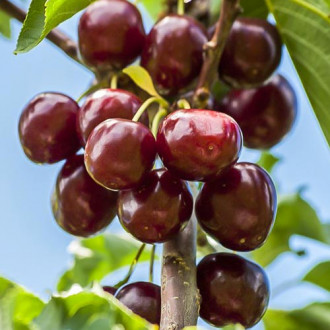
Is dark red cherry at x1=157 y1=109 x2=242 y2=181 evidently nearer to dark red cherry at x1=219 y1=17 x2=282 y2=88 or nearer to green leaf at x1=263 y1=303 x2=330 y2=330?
dark red cherry at x1=219 y1=17 x2=282 y2=88

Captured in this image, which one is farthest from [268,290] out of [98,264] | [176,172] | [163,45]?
[98,264]

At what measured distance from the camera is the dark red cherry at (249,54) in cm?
112

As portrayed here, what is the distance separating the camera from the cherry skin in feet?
2.88

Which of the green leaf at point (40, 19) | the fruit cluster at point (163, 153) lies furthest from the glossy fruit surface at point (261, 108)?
the green leaf at point (40, 19)

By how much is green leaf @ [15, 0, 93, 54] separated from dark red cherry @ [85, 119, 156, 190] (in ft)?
0.45

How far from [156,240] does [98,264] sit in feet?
2.03

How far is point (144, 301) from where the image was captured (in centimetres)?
90

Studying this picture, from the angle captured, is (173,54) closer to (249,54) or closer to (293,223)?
(249,54)

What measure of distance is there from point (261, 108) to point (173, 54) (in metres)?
0.24

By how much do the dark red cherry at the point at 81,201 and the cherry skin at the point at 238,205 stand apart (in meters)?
0.16

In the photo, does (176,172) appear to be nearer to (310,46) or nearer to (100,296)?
(100,296)

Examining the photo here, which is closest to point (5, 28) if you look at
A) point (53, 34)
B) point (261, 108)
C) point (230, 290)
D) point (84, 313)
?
point (53, 34)

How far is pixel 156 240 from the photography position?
2.84 feet

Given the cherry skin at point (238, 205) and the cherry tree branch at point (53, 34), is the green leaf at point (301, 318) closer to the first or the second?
the cherry skin at point (238, 205)
